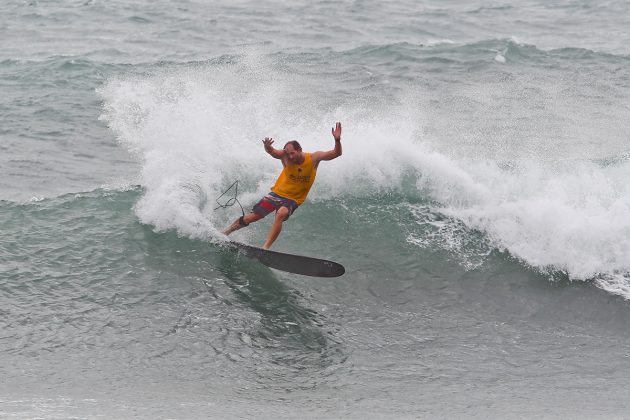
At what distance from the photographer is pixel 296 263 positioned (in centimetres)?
1054

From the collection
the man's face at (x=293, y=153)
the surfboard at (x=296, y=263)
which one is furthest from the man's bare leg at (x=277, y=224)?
the man's face at (x=293, y=153)

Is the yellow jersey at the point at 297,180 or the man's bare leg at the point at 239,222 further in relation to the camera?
the man's bare leg at the point at 239,222

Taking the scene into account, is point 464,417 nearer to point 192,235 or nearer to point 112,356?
point 112,356

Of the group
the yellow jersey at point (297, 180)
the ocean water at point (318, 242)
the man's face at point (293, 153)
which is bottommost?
the ocean water at point (318, 242)

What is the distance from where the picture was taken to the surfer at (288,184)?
34.8 ft

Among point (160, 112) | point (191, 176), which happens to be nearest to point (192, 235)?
point (191, 176)

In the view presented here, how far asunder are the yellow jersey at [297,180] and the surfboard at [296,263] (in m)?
0.90

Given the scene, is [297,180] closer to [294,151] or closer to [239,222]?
[294,151]

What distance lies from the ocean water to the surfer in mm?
649

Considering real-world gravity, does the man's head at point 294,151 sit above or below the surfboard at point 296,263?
above

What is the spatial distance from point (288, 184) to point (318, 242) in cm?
149

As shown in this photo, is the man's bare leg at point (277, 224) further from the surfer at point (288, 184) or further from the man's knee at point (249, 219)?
the man's knee at point (249, 219)

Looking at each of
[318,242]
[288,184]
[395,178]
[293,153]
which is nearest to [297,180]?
[288,184]

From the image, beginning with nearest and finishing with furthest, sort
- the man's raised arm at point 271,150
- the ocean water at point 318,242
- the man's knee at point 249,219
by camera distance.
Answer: the ocean water at point 318,242 < the man's raised arm at point 271,150 < the man's knee at point 249,219
